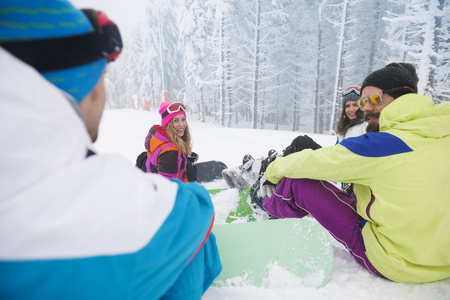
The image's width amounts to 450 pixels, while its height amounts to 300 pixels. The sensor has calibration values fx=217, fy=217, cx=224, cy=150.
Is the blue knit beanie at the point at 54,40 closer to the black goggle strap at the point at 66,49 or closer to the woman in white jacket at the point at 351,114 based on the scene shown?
the black goggle strap at the point at 66,49

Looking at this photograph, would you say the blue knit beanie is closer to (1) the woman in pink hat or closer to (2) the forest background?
(1) the woman in pink hat

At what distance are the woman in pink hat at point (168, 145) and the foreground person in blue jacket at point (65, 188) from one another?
8.15 feet

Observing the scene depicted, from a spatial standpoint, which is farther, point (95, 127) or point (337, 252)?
point (337, 252)

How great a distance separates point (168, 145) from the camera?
318 centimetres

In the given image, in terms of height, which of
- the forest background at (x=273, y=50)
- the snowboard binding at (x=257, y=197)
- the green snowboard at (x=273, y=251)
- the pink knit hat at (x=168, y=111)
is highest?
the forest background at (x=273, y=50)

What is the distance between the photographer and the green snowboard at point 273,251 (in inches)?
59.9

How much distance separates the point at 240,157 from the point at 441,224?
5.14 meters

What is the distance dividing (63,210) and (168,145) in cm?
277

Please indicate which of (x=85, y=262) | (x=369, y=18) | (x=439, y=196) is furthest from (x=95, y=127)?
(x=369, y=18)

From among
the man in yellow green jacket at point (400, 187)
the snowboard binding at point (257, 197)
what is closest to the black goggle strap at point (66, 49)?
the man in yellow green jacket at point (400, 187)

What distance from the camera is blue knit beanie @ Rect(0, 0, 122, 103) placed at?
500mm

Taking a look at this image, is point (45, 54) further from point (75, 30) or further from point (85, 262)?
point (85, 262)

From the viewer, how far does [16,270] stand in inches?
16.7

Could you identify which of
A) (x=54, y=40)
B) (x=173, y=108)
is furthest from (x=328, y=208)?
(x=173, y=108)
